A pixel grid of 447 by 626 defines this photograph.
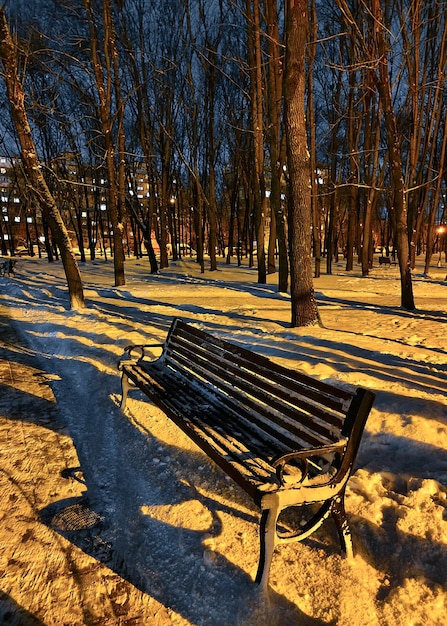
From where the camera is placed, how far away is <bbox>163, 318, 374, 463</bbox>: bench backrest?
260 centimetres

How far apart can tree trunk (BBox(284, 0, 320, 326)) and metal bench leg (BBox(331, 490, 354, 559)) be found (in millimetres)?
5586

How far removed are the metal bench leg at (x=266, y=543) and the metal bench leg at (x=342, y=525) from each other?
1.61 ft

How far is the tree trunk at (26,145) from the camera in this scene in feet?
31.2

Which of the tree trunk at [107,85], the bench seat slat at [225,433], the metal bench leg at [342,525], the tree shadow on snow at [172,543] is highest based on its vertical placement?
the tree trunk at [107,85]

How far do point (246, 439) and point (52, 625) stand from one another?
166 cm

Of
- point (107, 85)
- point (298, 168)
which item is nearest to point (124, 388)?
point (298, 168)

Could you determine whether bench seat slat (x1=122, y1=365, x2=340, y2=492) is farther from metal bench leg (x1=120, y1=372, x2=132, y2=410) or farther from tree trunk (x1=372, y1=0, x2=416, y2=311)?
tree trunk (x1=372, y1=0, x2=416, y2=311)

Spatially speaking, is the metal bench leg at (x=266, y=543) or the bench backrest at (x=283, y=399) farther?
the bench backrest at (x=283, y=399)

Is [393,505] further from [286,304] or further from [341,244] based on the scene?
[341,244]

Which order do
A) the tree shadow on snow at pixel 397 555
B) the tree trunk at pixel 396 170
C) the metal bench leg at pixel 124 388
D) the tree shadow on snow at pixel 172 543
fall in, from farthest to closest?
the tree trunk at pixel 396 170 < the metal bench leg at pixel 124 388 < the tree shadow on snow at pixel 397 555 < the tree shadow on snow at pixel 172 543

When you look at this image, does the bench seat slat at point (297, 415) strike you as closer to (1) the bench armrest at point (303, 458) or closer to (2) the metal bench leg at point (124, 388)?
(1) the bench armrest at point (303, 458)

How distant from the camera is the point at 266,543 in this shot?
2.34m

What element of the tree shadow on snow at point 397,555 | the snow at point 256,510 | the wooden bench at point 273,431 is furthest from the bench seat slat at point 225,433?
the tree shadow on snow at point 397,555

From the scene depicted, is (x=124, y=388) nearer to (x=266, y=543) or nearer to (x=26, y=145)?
(x=266, y=543)
